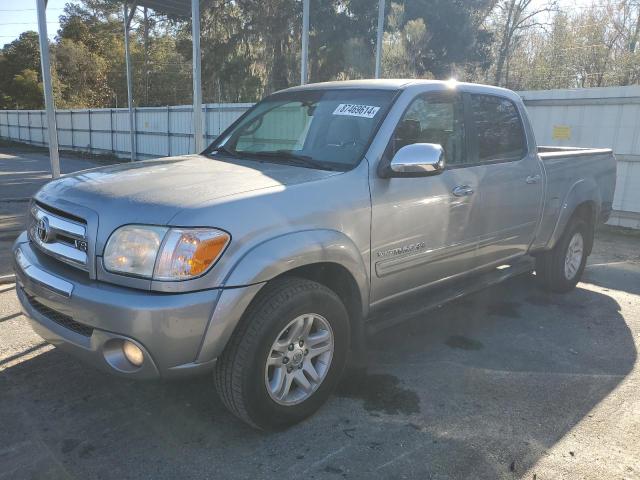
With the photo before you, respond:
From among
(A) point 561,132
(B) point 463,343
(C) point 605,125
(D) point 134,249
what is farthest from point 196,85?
(D) point 134,249

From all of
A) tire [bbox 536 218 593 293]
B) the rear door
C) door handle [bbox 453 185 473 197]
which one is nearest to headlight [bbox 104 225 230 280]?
Result: door handle [bbox 453 185 473 197]

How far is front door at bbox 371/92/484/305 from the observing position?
3273 millimetres

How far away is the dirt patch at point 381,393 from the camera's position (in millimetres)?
3236

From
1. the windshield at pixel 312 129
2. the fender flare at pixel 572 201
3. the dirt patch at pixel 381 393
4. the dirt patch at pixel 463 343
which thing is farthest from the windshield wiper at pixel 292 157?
the fender flare at pixel 572 201

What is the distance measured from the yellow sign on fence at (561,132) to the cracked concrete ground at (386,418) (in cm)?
580

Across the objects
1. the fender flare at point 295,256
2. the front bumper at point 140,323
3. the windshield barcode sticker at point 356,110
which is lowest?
the front bumper at point 140,323

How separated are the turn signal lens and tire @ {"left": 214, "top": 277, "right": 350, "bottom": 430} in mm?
357

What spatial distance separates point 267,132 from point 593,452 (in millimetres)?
2875

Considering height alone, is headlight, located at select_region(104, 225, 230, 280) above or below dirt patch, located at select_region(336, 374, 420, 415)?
above

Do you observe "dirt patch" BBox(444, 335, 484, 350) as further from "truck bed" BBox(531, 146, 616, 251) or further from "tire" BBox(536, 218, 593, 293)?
"tire" BBox(536, 218, 593, 293)

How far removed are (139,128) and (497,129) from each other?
18.5 metres

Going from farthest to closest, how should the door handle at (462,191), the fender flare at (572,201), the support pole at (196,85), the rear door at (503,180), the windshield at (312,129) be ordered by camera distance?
the support pole at (196,85)
the fender flare at (572,201)
the rear door at (503,180)
the door handle at (462,191)
the windshield at (312,129)

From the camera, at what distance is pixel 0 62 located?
43625 millimetres

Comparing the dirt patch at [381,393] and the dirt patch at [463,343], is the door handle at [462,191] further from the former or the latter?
the dirt patch at [381,393]
